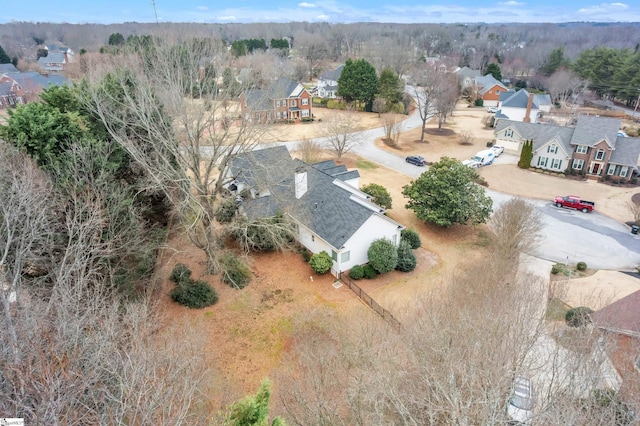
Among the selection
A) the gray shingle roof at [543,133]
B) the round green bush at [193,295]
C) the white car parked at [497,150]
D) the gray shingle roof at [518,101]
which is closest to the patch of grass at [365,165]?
the white car parked at [497,150]

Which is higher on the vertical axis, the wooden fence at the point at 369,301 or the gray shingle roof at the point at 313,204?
the gray shingle roof at the point at 313,204

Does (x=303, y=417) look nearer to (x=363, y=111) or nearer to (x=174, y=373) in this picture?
(x=174, y=373)

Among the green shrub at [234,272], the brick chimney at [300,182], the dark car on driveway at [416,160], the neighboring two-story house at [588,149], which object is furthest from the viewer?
the dark car on driveway at [416,160]

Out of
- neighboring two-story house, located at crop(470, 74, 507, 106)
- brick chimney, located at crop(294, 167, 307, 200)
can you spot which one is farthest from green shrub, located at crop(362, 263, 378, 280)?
neighboring two-story house, located at crop(470, 74, 507, 106)

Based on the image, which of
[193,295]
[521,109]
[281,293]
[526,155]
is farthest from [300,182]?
[521,109]

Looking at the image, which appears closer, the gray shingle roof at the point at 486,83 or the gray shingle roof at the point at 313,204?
the gray shingle roof at the point at 313,204

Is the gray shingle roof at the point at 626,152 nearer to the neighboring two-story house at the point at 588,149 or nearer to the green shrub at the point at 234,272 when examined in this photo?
the neighboring two-story house at the point at 588,149

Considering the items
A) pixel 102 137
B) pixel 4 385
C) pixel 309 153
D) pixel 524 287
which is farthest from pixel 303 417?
pixel 309 153
